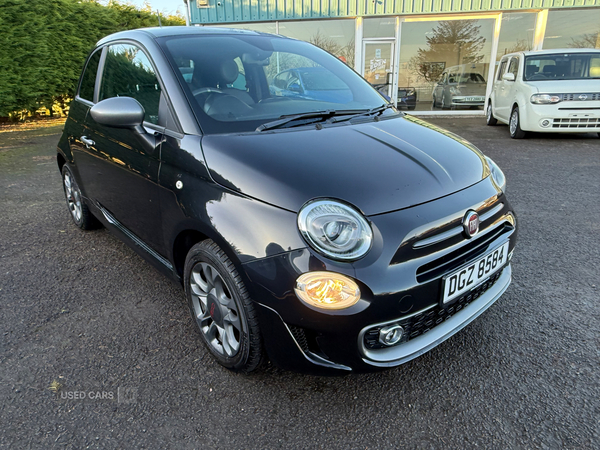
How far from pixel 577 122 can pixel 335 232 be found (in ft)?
23.8

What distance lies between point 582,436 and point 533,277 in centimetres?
135

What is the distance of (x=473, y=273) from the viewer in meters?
1.78

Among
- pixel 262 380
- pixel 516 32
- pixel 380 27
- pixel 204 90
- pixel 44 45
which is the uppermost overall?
pixel 380 27

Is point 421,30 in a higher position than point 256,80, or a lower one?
higher

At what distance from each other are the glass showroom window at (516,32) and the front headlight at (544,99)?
5.61 metres

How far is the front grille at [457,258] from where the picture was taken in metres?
1.62

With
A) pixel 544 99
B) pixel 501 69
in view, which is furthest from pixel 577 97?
pixel 501 69

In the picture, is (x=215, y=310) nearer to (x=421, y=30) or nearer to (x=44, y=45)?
(x=44, y=45)

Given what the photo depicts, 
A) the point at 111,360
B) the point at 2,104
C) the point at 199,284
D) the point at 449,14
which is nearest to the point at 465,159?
the point at 199,284

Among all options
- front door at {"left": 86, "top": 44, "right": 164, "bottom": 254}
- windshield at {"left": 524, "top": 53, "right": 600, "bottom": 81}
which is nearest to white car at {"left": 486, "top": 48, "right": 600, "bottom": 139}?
windshield at {"left": 524, "top": 53, "right": 600, "bottom": 81}

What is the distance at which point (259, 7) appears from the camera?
458 inches

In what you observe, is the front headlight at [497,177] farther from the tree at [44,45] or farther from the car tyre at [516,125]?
the tree at [44,45]

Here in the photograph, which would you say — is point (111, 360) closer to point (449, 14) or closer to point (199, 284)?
point (199, 284)

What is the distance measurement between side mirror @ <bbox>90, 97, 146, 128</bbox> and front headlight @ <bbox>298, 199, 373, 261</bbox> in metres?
1.10
